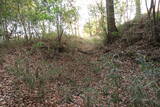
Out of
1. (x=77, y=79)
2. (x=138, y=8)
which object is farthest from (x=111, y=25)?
(x=77, y=79)

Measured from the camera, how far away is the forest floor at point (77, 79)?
3730mm

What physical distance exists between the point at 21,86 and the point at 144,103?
3.25m

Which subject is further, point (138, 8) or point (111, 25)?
point (138, 8)

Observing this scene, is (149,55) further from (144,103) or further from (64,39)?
(64,39)

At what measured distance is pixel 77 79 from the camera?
550 cm

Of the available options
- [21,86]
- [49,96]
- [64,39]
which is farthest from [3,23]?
[49,96]

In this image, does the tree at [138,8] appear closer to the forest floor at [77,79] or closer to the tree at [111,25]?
the tree at [111,25]

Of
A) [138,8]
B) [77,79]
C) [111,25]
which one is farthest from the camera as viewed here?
[138,8]

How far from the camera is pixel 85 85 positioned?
497 cm

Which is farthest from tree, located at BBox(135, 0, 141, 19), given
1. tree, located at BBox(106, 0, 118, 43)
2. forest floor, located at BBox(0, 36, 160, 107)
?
forest floor, located at BBox(0, 36, 160, 107)

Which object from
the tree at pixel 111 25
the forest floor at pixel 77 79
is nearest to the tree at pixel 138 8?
the tree at pixel 111 25

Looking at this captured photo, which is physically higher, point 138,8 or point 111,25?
point 138,8

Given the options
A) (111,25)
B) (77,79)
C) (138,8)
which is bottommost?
(77,79)

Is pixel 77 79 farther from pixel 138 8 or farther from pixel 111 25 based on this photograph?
pixel 138 8
